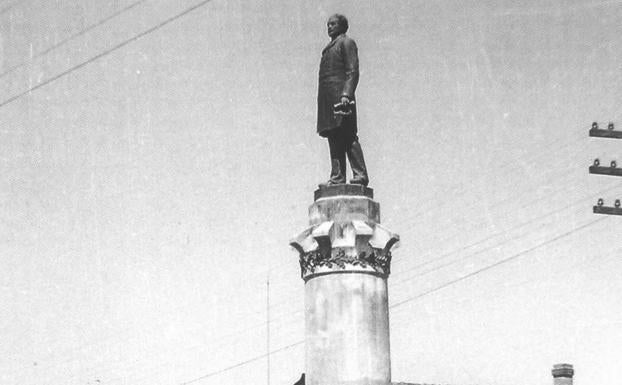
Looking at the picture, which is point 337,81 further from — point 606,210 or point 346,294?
point 606,210

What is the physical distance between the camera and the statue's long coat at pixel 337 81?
1288cm

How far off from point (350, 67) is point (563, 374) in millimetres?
20862

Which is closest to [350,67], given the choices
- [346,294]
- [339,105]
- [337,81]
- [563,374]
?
[337,81]

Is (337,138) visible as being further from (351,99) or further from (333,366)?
(333,366)

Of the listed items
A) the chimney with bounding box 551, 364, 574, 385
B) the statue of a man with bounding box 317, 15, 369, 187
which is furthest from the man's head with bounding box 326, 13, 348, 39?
the chimney with bounding box 551, 364, 574, 385

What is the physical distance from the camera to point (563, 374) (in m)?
32.1

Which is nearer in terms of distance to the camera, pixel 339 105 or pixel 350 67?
pixel 339 105

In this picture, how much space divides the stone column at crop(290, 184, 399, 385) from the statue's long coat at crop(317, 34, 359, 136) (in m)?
0.76

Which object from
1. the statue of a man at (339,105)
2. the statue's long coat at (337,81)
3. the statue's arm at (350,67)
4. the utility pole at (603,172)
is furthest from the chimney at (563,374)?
the statue's arm at (350,67)

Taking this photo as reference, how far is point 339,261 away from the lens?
41.2 feet

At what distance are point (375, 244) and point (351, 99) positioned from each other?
1.45 metres

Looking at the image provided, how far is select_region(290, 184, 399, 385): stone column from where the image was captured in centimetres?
1242

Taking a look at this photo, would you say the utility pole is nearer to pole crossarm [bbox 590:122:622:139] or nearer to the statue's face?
pole crossarm [bbox 590:122:622:139]

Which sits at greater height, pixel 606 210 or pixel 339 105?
pixel 606 210
